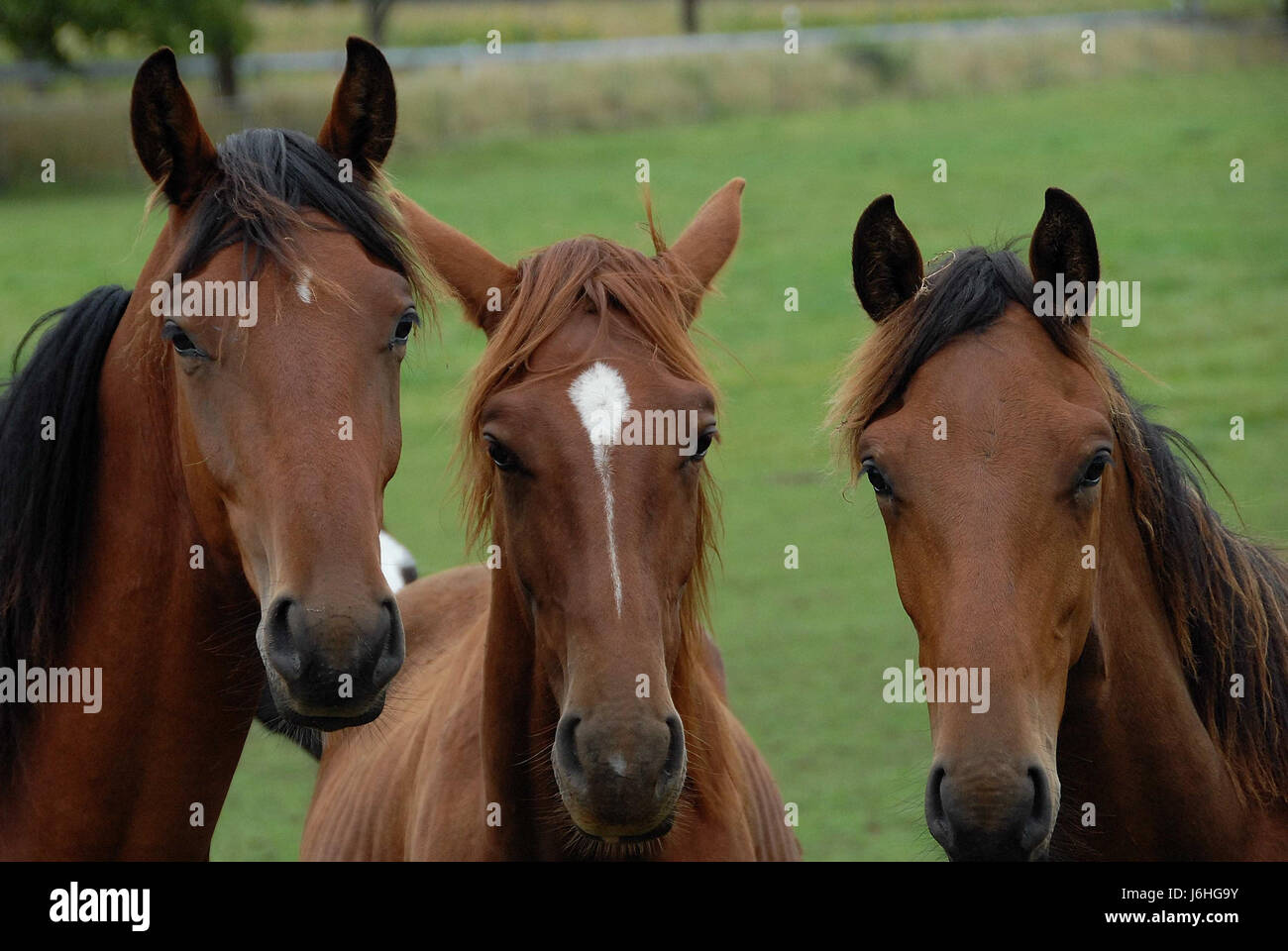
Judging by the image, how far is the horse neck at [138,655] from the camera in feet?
11.1

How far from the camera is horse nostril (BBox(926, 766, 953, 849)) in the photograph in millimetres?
2906

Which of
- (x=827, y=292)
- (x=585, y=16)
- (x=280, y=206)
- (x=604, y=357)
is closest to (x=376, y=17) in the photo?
(x=585, y=16)

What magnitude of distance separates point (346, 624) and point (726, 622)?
7.85m

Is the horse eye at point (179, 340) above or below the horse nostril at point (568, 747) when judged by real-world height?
above

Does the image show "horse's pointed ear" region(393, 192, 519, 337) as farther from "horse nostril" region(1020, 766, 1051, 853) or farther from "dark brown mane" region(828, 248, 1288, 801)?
"horse nostril" region(1020, 766, 1051, 853)

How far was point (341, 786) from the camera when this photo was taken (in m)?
4.94

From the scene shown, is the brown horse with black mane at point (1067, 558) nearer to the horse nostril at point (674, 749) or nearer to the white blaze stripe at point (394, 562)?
the horse nostril at point (674, 749)

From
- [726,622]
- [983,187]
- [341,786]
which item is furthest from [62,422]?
[983,187]

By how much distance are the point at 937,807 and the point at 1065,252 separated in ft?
4.50

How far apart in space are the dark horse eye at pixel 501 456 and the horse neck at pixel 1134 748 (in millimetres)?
1395

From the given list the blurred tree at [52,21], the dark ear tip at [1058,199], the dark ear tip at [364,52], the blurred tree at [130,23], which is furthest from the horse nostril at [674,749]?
the blurred tree at [52,21]

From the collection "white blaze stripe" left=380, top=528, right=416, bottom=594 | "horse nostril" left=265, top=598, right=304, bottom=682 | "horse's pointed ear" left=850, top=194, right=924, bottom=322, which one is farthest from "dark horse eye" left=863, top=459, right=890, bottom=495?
"white blaze stripe" left=380, top=528, right=416, bottom=594

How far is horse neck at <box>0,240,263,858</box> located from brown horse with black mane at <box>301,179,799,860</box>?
2.19ft

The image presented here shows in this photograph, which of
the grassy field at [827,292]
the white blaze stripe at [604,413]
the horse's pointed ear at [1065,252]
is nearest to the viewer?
the white blaze stripe at [604,413]
